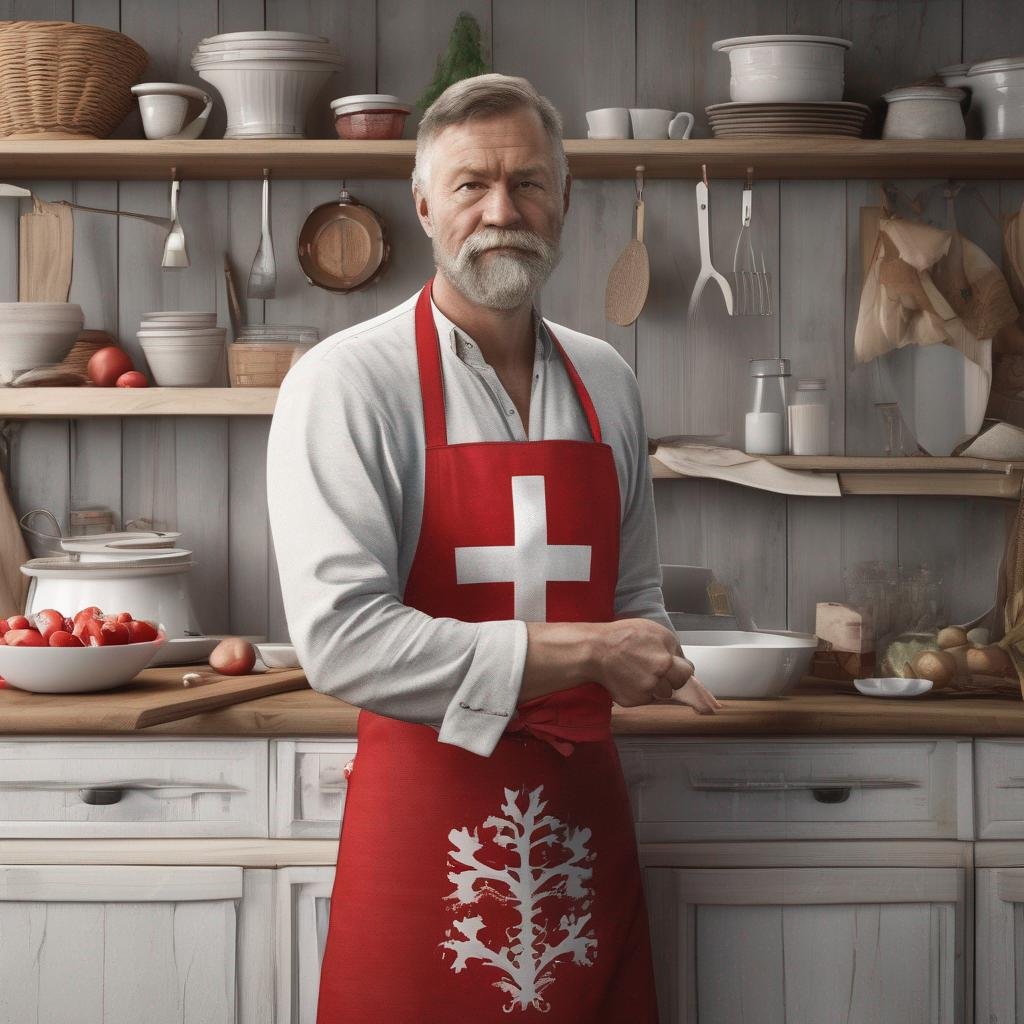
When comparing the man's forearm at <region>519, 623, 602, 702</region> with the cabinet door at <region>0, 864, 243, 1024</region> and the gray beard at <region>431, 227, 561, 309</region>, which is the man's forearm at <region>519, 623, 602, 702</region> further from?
the cabinet door at <region>0, 864, 243, 1024</region>

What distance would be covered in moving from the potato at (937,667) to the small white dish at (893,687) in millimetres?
24

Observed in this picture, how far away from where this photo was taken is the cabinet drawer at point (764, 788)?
6.31 ft

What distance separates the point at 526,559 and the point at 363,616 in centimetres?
24

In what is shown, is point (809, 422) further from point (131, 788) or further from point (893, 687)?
point (131, 788)

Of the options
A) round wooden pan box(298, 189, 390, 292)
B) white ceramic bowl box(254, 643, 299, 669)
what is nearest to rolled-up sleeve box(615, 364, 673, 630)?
white ceramic bowl box(254, 643, 299, 669)

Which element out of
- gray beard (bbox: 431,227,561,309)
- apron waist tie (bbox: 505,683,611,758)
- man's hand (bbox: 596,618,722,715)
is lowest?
apron waist tie (bbox: 505,683,611,758)

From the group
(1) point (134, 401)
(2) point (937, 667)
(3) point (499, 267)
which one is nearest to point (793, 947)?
(2) point (937, 667)

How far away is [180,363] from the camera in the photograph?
2.46 metres

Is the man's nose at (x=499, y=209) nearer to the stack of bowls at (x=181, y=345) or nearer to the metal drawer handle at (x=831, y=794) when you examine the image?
the metal drawer handle at (x=831, y=794)

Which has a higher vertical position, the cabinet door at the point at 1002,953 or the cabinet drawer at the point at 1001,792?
the cabinet drawer at the point at 1001,792

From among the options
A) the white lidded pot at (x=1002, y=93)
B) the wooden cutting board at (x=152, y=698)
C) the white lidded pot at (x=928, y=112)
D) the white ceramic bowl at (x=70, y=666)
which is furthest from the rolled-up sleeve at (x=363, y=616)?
the white lidded pot at (x=1002, y=93)

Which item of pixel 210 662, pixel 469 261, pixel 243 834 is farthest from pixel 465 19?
pixel 243 834

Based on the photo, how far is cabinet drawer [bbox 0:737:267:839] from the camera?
1897 millimetres

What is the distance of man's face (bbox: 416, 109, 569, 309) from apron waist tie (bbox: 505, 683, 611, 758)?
47 cm
